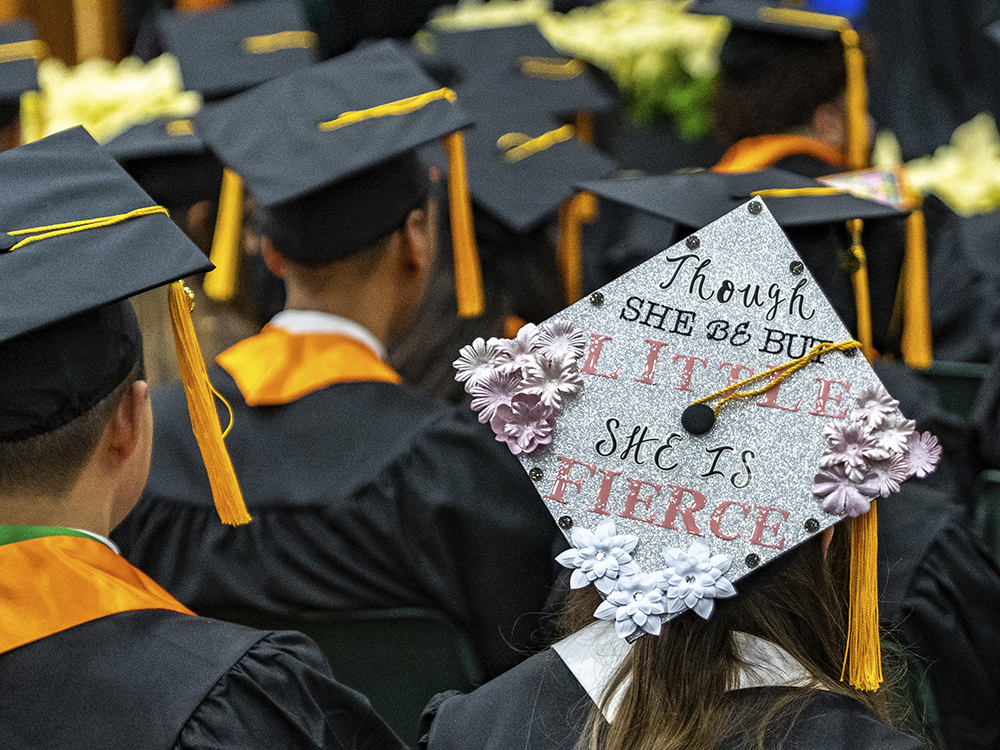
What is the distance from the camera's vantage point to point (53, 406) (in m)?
1.25

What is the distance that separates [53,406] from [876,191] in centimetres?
212

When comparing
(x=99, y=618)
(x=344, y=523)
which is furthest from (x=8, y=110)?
(x=99, y=618)

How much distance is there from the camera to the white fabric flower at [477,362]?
127cm

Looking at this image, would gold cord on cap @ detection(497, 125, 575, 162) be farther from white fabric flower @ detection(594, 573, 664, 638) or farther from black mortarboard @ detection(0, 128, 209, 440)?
white fabric flower @ detection(594, 573, 664, 638)

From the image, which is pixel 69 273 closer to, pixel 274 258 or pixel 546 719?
pixel 546 719

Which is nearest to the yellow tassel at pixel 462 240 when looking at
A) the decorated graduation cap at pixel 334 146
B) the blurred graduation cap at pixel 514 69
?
the decorated graduation cap at pixel 334 146

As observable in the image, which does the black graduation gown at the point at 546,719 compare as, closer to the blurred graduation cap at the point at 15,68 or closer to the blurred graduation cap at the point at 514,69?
the blurred graduation cap at the point at 514,69

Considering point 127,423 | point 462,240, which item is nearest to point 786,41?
point 462,240

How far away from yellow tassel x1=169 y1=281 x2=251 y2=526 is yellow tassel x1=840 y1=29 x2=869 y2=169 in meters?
2.40

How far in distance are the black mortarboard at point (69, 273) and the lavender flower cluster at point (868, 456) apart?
2.44 feet

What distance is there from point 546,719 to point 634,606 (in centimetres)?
18

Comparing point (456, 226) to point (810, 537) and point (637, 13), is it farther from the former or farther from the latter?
point (637, 13)

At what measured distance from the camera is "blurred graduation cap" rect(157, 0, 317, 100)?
138 inches

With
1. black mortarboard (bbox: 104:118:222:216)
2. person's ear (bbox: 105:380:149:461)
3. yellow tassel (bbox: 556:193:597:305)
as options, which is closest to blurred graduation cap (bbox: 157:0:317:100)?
black mortarboard (bbox: 104:118:222:216)
